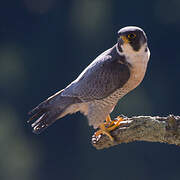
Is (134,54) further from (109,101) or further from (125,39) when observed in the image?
(109,101)

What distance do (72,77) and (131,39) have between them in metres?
21.3

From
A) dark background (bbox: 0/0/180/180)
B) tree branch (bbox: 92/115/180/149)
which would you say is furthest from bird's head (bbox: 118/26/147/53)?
dark background (bbox: 0/0/180/180)

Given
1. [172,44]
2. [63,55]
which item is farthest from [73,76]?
[172,44]

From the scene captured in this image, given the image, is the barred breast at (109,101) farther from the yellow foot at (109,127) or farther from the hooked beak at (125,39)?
the hooked beak at (125,39)

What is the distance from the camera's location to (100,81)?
18.3ft

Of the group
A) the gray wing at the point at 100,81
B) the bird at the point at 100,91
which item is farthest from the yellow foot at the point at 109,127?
the gray wing at the point at 100,81

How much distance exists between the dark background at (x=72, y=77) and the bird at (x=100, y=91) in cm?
1683

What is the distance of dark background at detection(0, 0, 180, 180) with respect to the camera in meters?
25.5

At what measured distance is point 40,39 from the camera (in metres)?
29.7

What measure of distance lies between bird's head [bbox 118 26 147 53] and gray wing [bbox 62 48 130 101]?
22 cm

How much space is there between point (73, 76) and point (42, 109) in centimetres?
2079

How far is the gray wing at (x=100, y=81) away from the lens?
5.50 meters

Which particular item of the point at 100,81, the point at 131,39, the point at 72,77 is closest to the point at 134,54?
the point at 131,39

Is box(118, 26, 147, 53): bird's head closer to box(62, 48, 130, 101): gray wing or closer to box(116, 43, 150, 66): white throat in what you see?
box(116, 43, 150, 66): white throat
